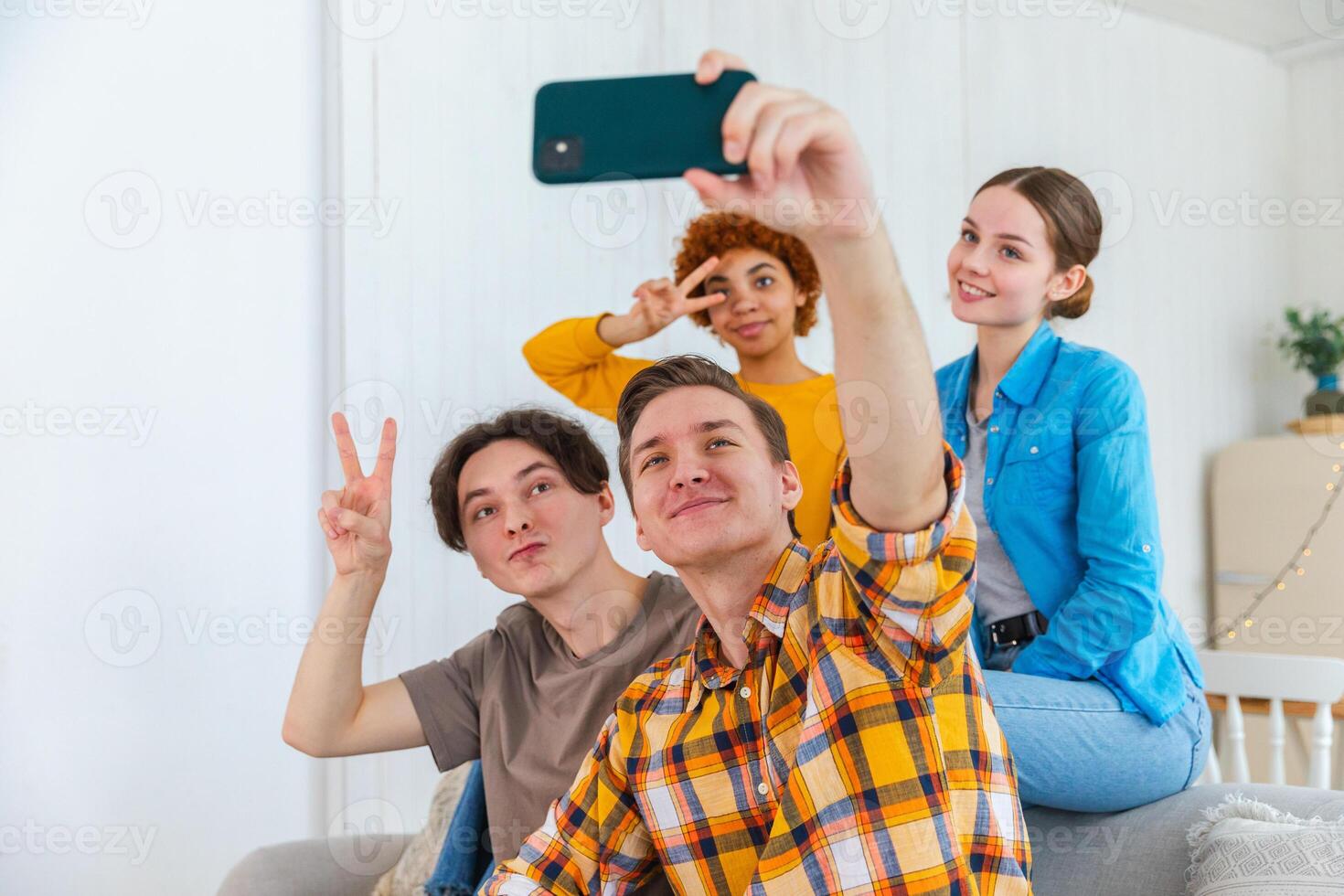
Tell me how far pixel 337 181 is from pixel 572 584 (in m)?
1.36

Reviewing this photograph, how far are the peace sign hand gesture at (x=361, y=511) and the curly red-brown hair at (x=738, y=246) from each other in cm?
67

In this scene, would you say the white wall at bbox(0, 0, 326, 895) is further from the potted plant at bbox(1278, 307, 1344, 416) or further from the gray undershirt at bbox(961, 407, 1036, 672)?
the potted plant at bbox(1278, 307, 1344, 416)

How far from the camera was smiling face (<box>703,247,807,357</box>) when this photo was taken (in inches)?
71.7

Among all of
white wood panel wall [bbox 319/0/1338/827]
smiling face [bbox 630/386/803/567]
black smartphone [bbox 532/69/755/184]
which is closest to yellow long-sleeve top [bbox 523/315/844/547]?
smiling face [bbox 630/386/803/567]

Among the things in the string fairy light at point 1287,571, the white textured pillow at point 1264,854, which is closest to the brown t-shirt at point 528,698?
the white textured pillow at point 1264,854

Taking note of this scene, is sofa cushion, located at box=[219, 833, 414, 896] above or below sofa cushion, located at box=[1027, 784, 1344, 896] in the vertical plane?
below

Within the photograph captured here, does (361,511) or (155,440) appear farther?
(155,440)

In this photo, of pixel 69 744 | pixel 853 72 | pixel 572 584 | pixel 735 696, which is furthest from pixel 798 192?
pixel 853 72

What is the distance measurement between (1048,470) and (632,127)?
0.93 meters

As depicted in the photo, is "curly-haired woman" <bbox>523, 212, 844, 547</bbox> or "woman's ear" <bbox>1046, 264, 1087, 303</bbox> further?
"curly-haired woman" <bbox>523, 212, 844, 547</bbox>

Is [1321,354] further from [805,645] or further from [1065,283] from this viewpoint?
[805,645]

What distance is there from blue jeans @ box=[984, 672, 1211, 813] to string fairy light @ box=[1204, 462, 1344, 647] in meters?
2.48

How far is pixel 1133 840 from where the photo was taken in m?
1.31

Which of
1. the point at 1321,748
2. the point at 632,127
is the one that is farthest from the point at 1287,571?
the point at 632,127
